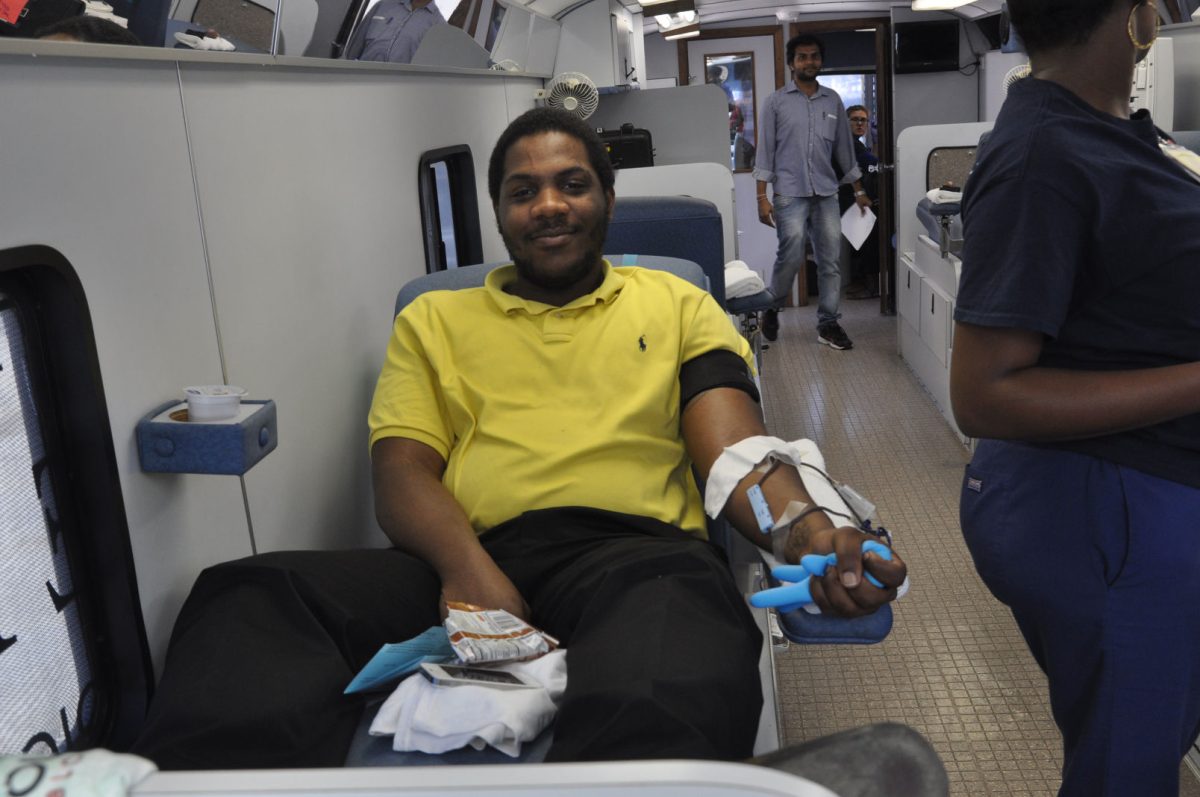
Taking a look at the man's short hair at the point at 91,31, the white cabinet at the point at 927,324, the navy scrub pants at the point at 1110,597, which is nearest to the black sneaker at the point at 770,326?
the white cabinet at the point at 927,324

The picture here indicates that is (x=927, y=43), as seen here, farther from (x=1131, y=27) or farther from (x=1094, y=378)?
(x=1094, y=378)

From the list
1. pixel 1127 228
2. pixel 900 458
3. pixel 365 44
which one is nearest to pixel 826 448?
pixel 900 458

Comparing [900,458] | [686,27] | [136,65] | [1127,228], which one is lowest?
[900,458]

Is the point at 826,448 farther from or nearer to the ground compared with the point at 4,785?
nearer to the ground

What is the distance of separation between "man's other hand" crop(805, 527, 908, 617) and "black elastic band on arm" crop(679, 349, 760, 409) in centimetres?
59

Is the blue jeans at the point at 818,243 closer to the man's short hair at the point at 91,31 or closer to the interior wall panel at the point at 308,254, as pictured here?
the interior wall panel at the point at 308,254

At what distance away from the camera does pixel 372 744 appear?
1620mm

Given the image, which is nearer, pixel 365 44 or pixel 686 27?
pixel 365 44

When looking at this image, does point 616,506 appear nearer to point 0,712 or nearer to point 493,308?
point 493,308

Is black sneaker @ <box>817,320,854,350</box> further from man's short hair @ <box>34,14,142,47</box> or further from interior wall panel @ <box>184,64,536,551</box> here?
man's short hair @ <box>34,14,142,47</box>

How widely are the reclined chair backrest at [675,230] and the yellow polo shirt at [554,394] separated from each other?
1.03 meters

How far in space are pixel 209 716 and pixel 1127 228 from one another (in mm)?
1363

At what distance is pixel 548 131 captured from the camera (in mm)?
2449

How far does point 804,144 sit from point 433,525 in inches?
225
